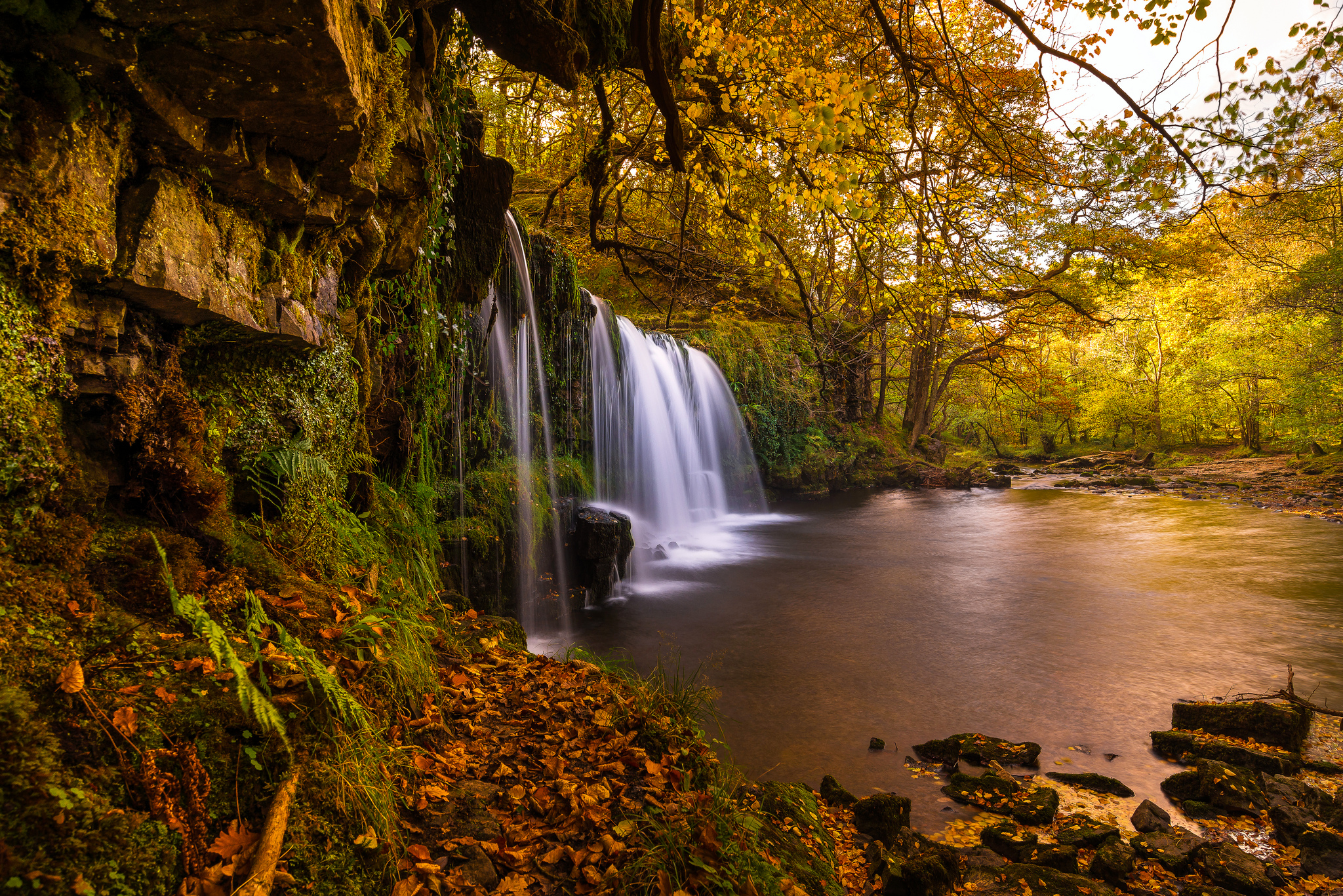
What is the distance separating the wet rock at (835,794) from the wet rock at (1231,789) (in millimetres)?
2431

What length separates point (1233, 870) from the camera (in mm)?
3166

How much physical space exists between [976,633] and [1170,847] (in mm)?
4479

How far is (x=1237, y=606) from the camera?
8.48 meters

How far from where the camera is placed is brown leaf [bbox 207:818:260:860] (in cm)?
163

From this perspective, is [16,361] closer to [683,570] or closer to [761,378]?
[683,570]

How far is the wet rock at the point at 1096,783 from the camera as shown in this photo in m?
4.23

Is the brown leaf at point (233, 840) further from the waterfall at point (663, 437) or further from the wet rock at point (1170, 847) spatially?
the waterfall at point (663, 437)

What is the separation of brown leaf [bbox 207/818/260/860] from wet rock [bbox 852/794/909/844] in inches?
130

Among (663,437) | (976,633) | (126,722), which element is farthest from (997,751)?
(663,437)

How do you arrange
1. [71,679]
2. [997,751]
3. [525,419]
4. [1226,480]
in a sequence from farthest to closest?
[1226,480] < [525,419] < [997,751] < [71,679]

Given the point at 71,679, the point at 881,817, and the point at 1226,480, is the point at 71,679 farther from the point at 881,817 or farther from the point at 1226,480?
the point at 1226,480

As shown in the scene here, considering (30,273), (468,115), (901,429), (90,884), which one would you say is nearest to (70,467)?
(30,273)

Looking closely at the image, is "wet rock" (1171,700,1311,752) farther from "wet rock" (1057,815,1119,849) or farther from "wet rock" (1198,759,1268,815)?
"wet rock" (1057,815,1119,849)

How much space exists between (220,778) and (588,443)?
893 centimetres
